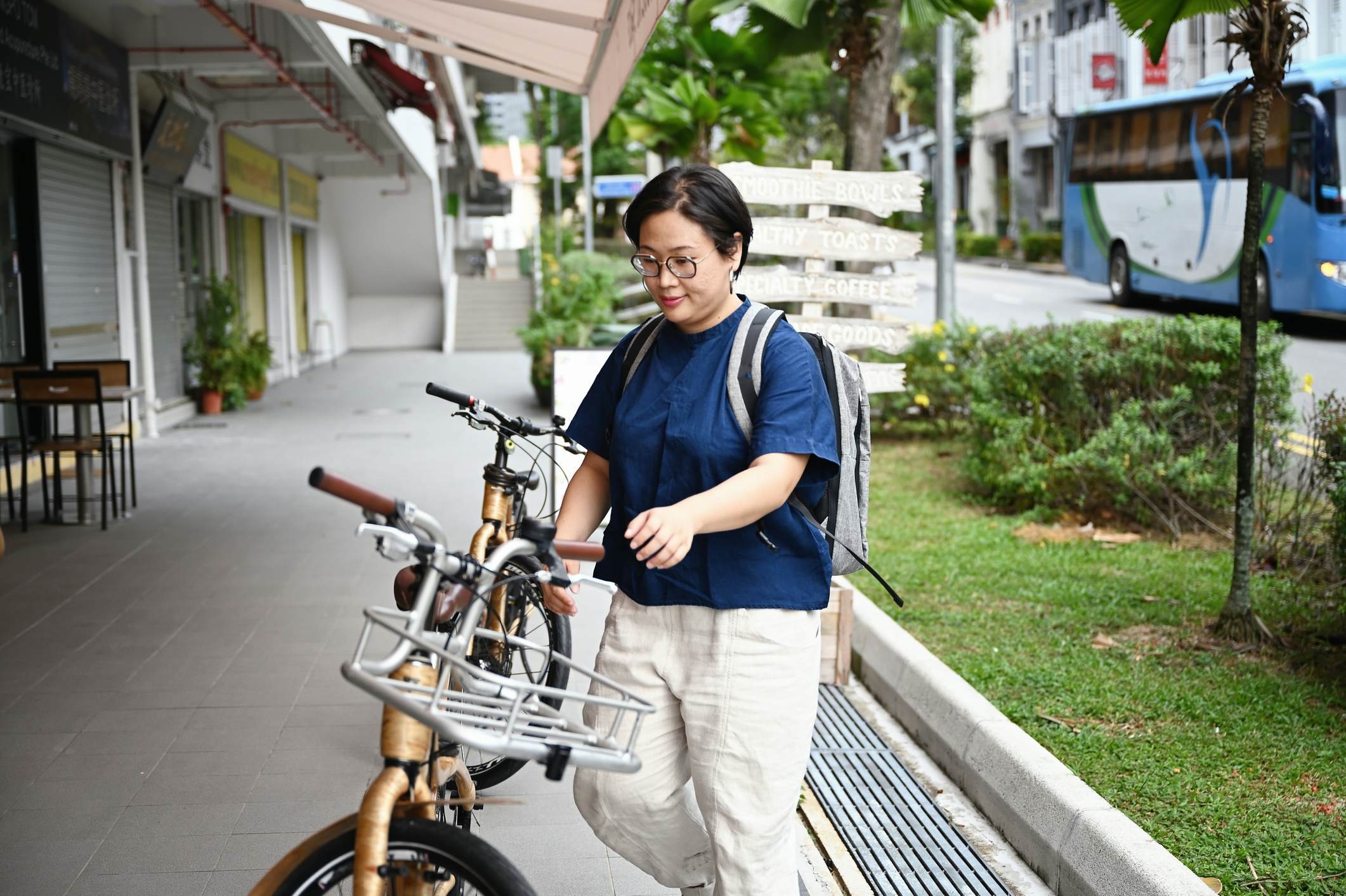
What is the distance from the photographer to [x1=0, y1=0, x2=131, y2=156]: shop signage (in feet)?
31.9

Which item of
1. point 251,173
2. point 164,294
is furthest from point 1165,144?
point 164,294

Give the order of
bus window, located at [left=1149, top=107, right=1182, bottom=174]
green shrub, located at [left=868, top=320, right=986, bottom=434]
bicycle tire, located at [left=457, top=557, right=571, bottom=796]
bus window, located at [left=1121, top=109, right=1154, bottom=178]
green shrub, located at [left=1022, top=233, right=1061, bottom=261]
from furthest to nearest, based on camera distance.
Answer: green shrub, located at [left=1022, top=233, right=1061, bottom=261]
bus window, located at [left=1121, top=109, right=1154, bottom=178]
bus window, located at [left=1149, top=107, right=1182, bottom=174]
green shrub, located at [left=868, top=320, right=986, bottom=434]
bicycle tire, located at [left=457, top=557, right=571, bottom=796]

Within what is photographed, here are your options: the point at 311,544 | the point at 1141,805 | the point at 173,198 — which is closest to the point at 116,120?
the point at 173,198

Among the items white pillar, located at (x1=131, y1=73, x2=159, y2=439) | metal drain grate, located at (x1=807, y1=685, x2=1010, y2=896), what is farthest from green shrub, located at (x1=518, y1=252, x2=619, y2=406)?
metal drain grate, located at (x1=807, y1=685, x2=1010, y2=896)

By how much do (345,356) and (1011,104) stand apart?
94.1 ft

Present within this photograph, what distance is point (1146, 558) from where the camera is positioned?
731cm

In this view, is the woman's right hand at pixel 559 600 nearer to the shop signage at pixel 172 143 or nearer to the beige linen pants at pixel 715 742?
the beige linen pants at pixel 715 742

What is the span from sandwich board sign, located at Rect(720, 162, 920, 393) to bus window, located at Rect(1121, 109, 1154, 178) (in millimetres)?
16529

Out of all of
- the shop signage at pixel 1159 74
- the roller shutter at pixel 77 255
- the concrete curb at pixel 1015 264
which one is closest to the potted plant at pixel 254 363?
the roller shutter at pixel 77 255

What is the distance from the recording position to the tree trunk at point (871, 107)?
11.5m

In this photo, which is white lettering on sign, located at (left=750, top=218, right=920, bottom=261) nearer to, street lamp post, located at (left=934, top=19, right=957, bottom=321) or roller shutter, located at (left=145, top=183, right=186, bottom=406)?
street lamp post, located at (left=934, top=19, right=957, bottom=321)

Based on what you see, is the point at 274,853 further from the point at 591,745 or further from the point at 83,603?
the point at 83,603

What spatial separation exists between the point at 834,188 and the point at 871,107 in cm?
477

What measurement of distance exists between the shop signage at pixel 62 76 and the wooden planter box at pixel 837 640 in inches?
286
